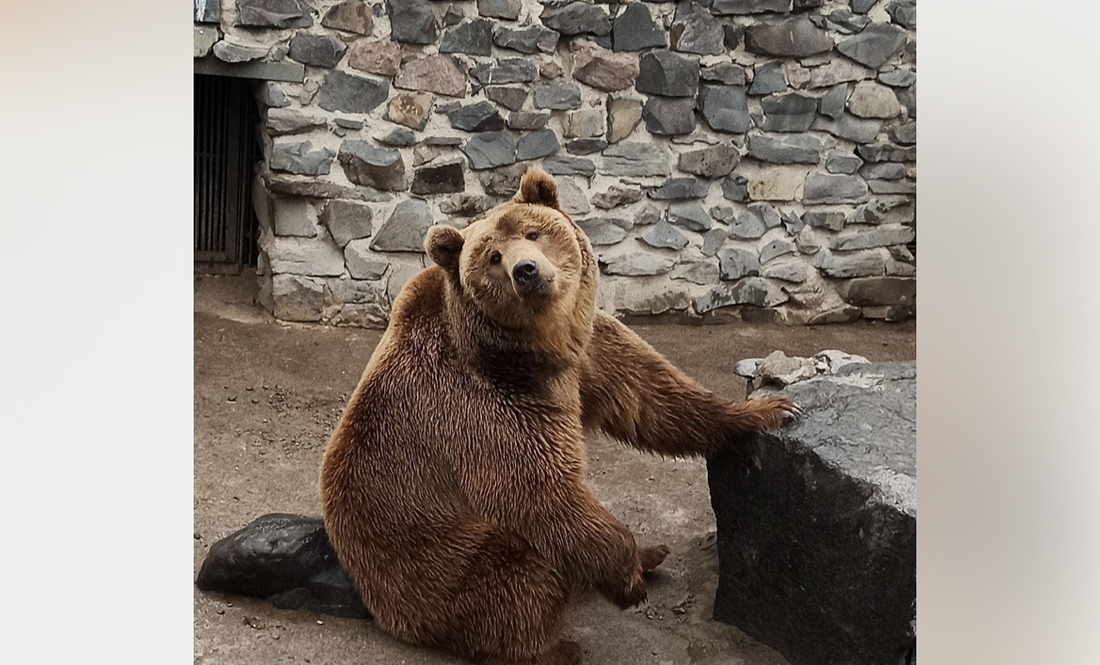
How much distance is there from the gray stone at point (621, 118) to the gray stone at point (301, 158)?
0.55m

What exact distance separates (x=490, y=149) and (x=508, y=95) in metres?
0.12

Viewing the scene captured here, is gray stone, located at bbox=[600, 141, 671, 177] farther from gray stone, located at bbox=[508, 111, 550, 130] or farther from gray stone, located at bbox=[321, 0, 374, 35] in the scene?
gray stone, located at bbox=[321, 0, 374, 35]

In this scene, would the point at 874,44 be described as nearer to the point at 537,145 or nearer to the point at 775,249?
the point at 775,249

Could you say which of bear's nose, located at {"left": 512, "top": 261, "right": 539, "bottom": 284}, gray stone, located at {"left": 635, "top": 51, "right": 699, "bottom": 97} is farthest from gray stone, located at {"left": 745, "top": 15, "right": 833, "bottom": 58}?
bear's nose, located at {"left": 512, "top": 261, "right": 539, "bottom": 284}

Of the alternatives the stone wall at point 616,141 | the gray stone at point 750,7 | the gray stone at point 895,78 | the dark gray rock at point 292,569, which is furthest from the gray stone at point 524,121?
the dark gray rock at point 292,569

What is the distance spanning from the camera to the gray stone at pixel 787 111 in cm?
218

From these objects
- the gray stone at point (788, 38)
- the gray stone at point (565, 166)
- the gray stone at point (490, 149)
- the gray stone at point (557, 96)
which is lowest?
the gray stone at point (565, 166)

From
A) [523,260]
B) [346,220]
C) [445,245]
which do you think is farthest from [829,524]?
[346,220]

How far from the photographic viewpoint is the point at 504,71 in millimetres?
2113

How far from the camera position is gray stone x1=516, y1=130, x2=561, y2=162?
2.10 m

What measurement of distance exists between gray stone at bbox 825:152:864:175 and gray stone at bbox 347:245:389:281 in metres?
0.92

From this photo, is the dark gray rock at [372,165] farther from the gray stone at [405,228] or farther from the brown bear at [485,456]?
the brown bear at [485,456]
